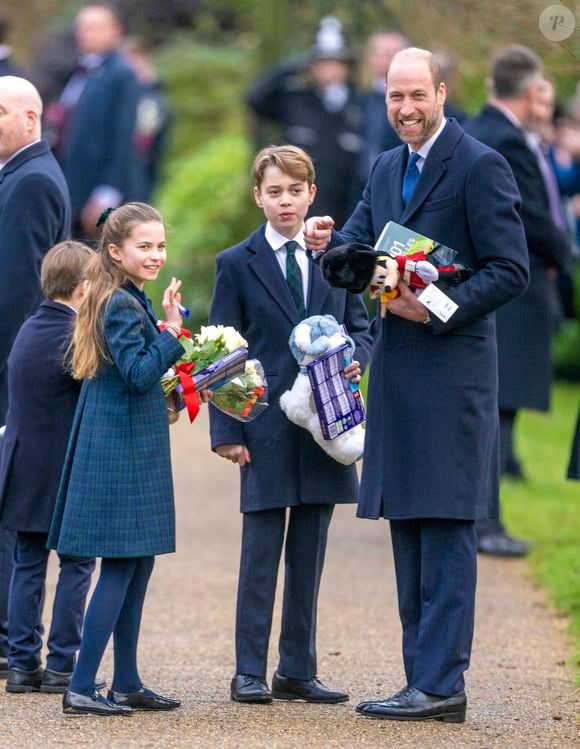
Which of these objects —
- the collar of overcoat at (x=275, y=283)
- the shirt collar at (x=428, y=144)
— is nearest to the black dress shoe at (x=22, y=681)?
the collar of overcoat at (x=275, y=283)

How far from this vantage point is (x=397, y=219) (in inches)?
205

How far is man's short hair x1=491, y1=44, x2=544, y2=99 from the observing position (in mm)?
7711

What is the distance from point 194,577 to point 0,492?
2.30 m

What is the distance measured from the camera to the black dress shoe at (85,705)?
499cm

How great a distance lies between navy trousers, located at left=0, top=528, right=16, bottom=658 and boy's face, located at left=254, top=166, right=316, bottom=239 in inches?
60.3

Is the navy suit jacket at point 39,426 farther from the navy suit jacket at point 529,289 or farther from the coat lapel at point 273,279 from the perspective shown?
A: the navy suit jacket at point 529,289

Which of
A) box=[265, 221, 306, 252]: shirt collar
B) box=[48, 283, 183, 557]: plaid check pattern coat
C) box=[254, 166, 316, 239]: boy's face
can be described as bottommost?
box=[48, 283, 183, 557]: plaid check pattern coat

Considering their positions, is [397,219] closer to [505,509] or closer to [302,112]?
[505,509]

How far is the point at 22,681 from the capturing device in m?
5.43

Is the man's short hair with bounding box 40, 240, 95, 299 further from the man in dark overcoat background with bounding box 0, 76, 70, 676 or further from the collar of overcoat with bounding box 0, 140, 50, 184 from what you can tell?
the collar of overcoat with bounding box 0, 140, 50, 184

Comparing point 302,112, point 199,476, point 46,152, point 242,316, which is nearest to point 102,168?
point 302,112

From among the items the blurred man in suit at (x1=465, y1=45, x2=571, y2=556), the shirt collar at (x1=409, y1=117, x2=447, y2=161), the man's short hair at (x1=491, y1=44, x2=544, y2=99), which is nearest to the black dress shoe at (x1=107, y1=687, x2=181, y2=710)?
the shirt collar at (x1=409, y1=117, x2=447, y2=161)

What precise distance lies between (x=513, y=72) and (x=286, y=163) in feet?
9.40

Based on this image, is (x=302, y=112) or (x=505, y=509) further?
(x=302, y=112)
